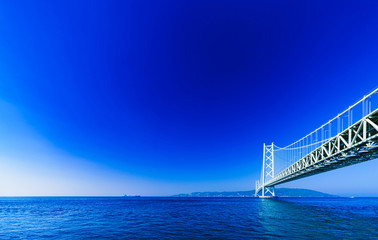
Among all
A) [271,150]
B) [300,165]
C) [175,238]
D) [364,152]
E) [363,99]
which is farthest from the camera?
[271,150]

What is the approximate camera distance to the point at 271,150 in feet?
305

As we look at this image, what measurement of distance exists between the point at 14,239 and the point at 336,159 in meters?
36.9

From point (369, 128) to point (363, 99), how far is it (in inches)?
127

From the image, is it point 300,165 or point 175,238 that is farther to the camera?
point 300,165

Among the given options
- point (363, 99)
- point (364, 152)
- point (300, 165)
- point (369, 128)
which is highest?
point (363, 99)

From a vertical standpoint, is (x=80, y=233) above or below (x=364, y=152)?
below

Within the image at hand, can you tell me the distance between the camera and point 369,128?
68.0 ft

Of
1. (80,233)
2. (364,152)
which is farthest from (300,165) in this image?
(80,233)

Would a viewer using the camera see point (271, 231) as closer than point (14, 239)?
No

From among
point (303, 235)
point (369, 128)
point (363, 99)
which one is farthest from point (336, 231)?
point (363, 99)

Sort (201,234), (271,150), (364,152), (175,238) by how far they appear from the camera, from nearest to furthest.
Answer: (175,238) < (201,234) < (364,152) < (271,150)

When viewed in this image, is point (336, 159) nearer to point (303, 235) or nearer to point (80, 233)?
point (303, 235)

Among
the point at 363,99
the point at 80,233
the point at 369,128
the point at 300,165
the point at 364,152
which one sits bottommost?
the point at 80,233

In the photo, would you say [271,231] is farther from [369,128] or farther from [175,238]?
[369,128]
